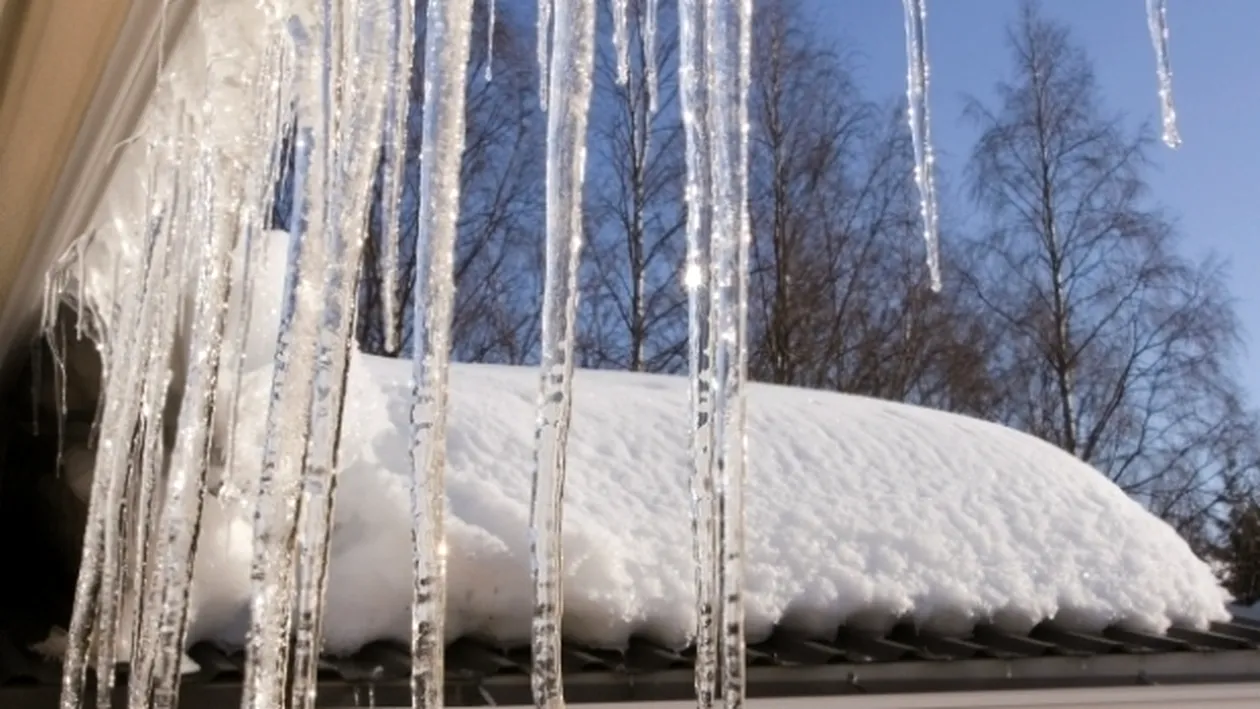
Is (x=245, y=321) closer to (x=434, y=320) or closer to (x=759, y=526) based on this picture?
(x=434, y=320)

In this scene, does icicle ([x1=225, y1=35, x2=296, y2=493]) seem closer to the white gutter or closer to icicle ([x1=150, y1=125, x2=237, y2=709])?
icicle ([x1=150, y1=125, x2=237, y2=709])

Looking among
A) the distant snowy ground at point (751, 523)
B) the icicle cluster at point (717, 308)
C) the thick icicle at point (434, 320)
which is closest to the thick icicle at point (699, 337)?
the icicle cluster at point (717, 308)

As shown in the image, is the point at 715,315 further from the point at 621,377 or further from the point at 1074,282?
the point at 1074,282

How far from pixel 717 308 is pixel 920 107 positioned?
0.48 meters

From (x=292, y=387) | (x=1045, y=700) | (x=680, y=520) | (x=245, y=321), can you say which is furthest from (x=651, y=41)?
(x=1045, y=700)

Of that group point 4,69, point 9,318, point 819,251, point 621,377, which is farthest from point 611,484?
point 819,251

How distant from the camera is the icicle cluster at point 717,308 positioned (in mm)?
1028

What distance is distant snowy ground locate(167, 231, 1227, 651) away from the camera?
2.38 m

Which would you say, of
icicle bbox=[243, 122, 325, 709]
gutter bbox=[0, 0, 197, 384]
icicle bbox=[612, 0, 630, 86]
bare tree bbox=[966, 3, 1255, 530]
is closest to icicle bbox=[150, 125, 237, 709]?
gutter bbox=[0, 0, 197, 384]

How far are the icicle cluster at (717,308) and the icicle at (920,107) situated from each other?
1.03ft

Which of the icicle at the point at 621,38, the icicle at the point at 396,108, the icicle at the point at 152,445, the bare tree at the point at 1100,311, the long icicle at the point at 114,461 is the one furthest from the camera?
the bare tree at the point at 1100,311

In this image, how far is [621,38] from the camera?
126cm

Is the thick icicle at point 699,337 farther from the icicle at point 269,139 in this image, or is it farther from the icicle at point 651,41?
the icicle at point 269,139

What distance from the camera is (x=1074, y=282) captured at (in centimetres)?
1046
